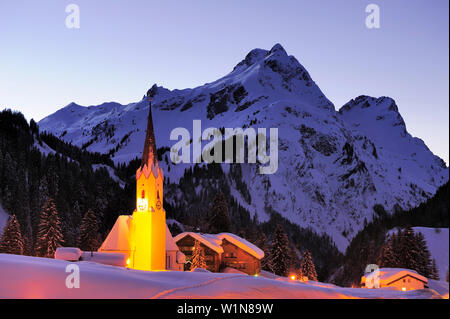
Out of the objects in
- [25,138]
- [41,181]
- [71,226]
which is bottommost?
[71,226]

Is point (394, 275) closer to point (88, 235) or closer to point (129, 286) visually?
point (129, 286)

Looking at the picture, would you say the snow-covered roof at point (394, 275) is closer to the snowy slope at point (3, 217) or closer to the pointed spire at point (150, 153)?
the pointed spire at point (150, 153)

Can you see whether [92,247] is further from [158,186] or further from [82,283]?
[82,283]

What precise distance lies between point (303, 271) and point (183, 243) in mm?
15207

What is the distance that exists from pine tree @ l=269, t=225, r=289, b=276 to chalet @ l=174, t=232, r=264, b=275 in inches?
67.2

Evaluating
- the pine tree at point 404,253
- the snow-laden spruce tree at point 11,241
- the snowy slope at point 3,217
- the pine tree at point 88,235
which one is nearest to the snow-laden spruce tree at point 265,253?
the pine tree at point 404,253

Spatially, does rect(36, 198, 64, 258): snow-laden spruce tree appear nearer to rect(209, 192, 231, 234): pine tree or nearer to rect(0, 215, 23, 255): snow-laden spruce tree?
rect(0, 215, 23, 255): snow-laden spruce tree

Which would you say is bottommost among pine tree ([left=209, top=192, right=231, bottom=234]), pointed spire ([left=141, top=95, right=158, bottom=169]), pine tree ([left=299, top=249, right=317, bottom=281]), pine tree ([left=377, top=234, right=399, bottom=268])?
pine tree ([left=299, top=249, right=317, bottom=281])

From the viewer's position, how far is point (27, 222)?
9981cm

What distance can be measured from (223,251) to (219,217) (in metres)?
12.3

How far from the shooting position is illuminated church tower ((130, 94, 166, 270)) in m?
51.9

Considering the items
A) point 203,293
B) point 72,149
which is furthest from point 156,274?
point 72,149

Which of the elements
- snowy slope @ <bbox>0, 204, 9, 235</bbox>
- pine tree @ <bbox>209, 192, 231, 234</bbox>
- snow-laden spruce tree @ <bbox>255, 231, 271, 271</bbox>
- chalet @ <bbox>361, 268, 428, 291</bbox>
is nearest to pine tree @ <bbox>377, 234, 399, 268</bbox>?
chalet @ <bbox>361, 268, 428, 291</bbox>
